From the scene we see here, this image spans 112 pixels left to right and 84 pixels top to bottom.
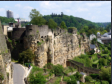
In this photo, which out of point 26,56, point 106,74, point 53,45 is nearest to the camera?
point 26,56

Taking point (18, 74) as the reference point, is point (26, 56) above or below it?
above

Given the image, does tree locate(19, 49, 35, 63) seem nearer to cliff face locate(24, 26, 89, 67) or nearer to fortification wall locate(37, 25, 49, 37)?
cliff face locate(24, 26, 89, 67)

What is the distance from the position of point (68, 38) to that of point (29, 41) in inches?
664

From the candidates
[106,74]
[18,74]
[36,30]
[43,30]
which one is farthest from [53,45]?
[106,74]

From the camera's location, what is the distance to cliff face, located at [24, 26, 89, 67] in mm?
27047

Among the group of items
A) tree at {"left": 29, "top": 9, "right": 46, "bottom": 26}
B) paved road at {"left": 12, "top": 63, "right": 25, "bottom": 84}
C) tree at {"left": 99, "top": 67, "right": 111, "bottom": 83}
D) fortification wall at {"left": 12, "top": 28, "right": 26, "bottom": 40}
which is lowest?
tree at {"left": 99, "top": 67, "right": 111, "bottom": 83}

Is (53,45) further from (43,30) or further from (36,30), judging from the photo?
(36,30)

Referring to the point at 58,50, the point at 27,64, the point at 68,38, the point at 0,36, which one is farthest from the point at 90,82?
the point at 0,36

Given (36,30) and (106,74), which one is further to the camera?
(106,74)

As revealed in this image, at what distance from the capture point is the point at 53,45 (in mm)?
33031

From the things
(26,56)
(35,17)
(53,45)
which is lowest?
(26,56)

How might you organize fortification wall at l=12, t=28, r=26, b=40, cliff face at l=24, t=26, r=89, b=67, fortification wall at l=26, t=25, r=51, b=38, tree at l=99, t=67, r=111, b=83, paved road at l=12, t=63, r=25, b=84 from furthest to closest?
tree at l=99, t=67, r=111, b=83 < fortification wall at l=12, t=28, r=26, b=40 < cliff face at l=24, t=26, r=89, b=67 < fortification wall at l=26, t=25, r=51, b=38 < paved road at l=12, t=63, r=25, b=84

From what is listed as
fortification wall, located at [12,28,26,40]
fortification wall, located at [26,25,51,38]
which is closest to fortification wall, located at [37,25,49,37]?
fortification wall, located at [26,25,51,38]

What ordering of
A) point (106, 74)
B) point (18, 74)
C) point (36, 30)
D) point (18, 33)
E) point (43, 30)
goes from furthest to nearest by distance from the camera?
point (106, 74) → point (43, 30) → point (18, 33) → point (36, 30) → point (18, 74)
